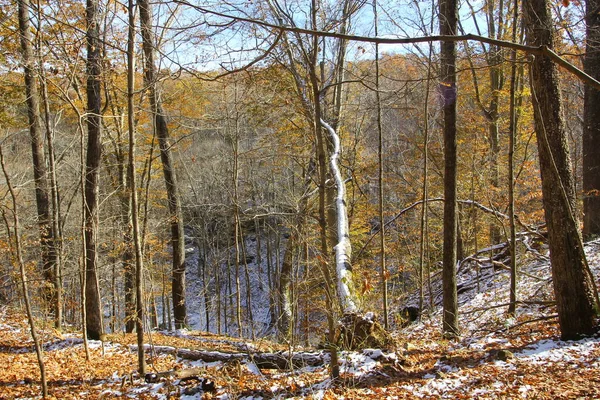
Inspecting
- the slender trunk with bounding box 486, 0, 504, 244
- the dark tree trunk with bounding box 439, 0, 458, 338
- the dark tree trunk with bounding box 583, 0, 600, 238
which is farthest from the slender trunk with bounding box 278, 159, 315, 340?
the dark tree trunk with bounding box 583, 0, 600, 238

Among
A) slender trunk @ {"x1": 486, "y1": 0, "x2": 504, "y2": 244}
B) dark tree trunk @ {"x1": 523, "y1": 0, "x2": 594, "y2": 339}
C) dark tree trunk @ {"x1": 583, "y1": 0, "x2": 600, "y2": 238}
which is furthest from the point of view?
slender trunk @ {"x1": 486, "y1": 0, "x2": 504, "y2": 244}

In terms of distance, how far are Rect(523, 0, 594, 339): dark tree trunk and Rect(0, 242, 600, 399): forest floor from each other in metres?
0.36

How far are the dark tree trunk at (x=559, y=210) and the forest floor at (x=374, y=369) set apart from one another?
0.36 metres

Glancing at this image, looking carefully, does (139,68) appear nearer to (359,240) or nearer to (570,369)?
(570,369)

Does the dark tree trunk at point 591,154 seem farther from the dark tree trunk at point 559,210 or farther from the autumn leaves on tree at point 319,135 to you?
the dark tree trunk at point 559,210

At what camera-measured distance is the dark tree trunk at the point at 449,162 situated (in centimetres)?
601

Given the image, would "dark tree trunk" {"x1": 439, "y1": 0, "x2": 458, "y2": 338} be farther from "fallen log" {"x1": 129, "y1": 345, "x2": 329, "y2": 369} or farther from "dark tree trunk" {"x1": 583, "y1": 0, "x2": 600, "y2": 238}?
"dark tree trunk" {"x1": 583, "y1": 0, "x2": 600, "y2": 238}

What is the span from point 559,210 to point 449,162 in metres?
1.78

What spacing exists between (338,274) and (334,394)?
2.49m

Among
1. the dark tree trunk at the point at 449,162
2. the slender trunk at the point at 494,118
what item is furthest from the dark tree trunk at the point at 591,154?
the dark tree trunk at the point at 449,162

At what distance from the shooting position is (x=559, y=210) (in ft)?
15.7

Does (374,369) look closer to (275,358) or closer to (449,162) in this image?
(275,358)

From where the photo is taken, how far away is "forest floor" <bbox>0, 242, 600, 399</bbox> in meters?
4.11

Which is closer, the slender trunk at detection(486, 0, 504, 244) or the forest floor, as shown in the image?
the forest floor
